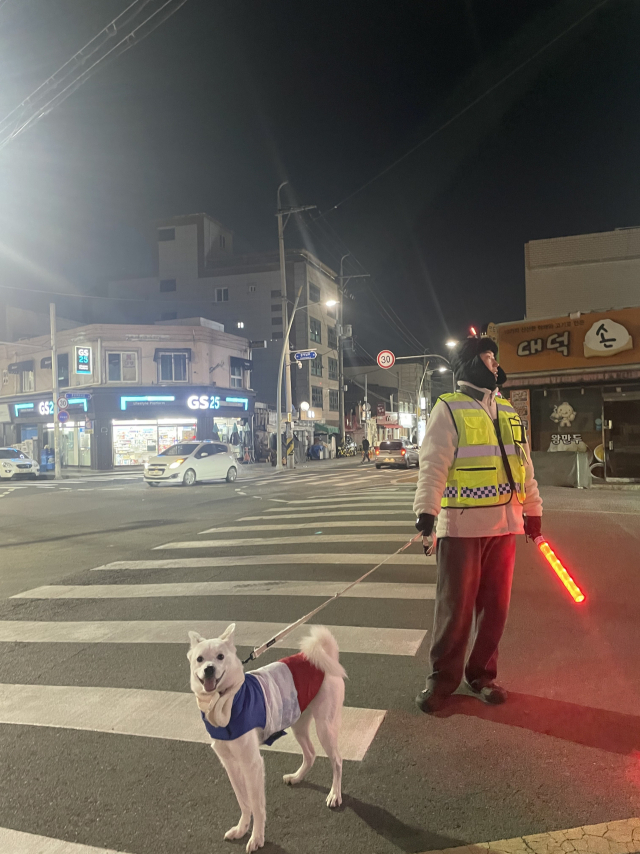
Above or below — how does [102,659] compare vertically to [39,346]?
below

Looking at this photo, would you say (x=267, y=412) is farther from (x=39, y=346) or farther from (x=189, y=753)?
(x=189, y=753)

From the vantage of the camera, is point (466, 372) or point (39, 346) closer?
point (466, 372)

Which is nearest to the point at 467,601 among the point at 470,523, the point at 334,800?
the point at 470,523

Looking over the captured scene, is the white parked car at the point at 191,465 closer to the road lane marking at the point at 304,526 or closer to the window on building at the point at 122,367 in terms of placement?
the road lane marking at the point at 304,526

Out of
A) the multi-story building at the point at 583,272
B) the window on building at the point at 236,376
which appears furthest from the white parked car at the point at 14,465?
the multi-story building at the point at 583,272

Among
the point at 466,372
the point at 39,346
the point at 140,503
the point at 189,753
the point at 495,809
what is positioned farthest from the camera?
the point at 39,346

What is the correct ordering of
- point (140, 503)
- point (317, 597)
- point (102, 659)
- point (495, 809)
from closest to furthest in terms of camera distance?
point (495, 809) → point (102, 659) → point (317, 597) → point (140, 503)

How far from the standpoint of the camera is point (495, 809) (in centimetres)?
267

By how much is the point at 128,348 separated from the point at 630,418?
94.8 ft

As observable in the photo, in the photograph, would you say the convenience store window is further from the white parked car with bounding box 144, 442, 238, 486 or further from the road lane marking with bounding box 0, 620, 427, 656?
the road lane marking with bounding box 0, 620, 427, 656

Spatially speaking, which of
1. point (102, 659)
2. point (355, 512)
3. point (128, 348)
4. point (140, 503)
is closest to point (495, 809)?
point (102, 659)

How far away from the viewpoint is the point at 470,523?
354cm

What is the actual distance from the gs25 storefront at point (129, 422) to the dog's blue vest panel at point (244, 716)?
3431 cm

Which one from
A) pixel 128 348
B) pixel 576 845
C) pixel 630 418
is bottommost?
pixel 576 845
